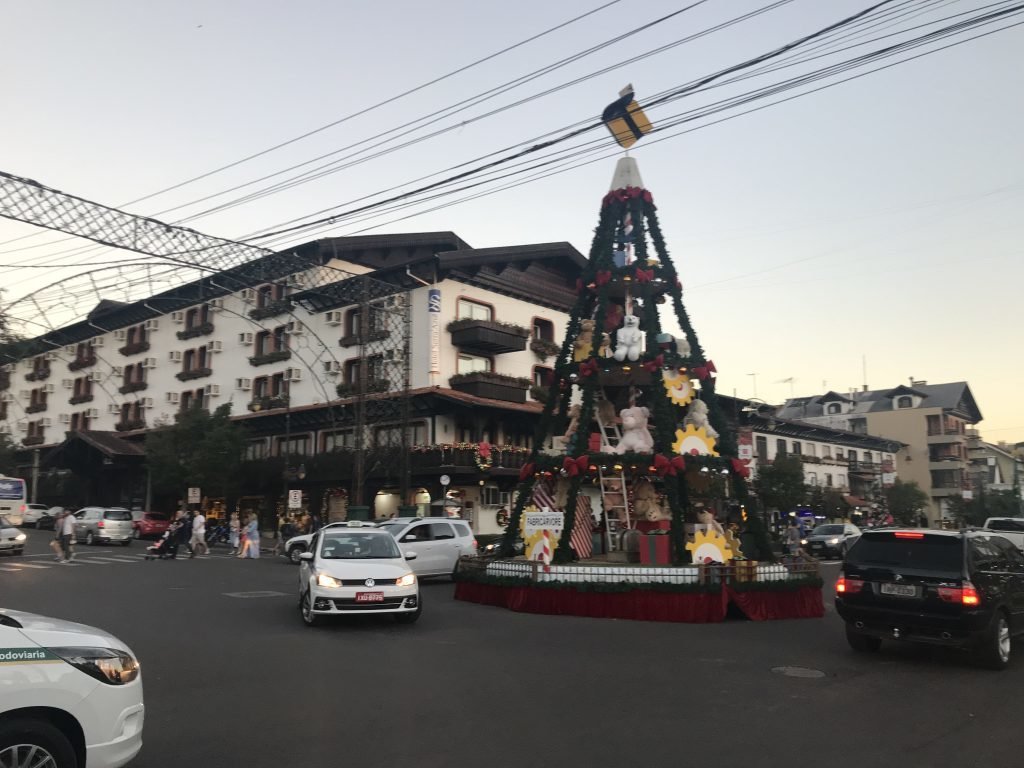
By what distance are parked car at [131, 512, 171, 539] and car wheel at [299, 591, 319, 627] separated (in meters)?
31.2

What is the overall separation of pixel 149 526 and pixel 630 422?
33.1m

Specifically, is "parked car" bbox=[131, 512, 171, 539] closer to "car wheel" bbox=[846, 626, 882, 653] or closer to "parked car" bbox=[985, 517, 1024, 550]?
"parked car" bbox=[985, 517, 1024, 550]

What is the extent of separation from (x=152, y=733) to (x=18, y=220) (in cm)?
1574

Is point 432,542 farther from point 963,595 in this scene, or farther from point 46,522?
point 46,522

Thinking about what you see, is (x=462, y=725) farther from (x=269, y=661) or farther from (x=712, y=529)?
(x=712, y=529)

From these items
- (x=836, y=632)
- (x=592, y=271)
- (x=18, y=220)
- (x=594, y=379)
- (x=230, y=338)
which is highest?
(x=230, y=338)

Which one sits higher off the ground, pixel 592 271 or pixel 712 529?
pixel 592 271

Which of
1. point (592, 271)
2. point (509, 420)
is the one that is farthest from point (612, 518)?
point (509, 420)

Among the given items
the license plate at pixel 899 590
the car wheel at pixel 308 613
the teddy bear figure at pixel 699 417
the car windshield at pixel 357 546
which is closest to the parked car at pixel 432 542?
the car windshield at pixel 357 546

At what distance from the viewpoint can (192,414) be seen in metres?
42.4

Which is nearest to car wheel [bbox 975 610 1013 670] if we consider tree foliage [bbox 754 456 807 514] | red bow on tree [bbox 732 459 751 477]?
red bow on tree [bbox 732 459 751 477]

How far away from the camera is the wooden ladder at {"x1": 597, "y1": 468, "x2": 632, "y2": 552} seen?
57.2 feet

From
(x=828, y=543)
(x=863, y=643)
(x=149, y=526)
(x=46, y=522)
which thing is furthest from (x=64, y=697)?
(x=46, y=522)

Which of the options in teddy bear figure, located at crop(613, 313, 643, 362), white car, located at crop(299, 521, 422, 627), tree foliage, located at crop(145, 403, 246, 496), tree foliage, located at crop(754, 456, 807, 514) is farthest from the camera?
tree foliage, located at crop(754, 456, 807, 514)
